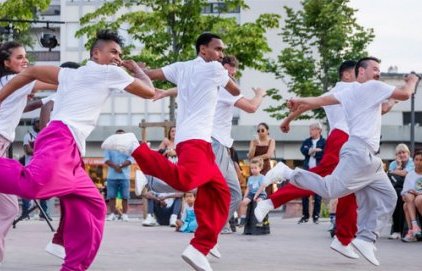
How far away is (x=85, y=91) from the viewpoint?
797cm

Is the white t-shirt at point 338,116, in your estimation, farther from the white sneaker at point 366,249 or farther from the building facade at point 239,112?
the building facade at point 239,112

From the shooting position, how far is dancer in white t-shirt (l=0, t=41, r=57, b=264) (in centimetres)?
884

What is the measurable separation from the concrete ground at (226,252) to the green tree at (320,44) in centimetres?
2698

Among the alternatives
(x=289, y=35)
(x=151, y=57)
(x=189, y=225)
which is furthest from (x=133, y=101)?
(x=189, y=225)

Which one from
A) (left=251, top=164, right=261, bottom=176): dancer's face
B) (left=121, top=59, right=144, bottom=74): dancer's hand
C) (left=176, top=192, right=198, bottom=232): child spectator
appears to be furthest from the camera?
(left=251, top=164, right=261, bottom=176): dancer's face

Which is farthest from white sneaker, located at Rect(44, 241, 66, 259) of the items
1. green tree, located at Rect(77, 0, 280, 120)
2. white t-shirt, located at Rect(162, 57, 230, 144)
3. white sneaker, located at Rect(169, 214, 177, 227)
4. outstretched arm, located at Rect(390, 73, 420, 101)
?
green tree, located at Rect(77, 0, 280, 120)

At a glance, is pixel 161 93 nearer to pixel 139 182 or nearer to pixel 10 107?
pixel 139 182

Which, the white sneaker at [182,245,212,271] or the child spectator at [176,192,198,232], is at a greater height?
the white sneaker at [182,245,212,271]

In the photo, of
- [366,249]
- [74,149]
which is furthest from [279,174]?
[74,149]

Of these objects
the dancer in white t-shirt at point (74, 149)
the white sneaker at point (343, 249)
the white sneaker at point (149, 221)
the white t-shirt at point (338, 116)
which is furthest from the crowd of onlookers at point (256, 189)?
the dancer in white t-shirt at point (74, 149)

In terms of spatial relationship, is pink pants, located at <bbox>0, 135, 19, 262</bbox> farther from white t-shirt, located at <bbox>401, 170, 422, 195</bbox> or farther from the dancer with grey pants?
white t-shirt, located at <bbox>401, 170, 422, 195</bbox>

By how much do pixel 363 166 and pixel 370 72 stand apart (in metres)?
1.10

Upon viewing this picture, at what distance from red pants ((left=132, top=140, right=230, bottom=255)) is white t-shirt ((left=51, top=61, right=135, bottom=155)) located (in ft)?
2.89

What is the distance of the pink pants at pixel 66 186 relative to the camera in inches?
287
